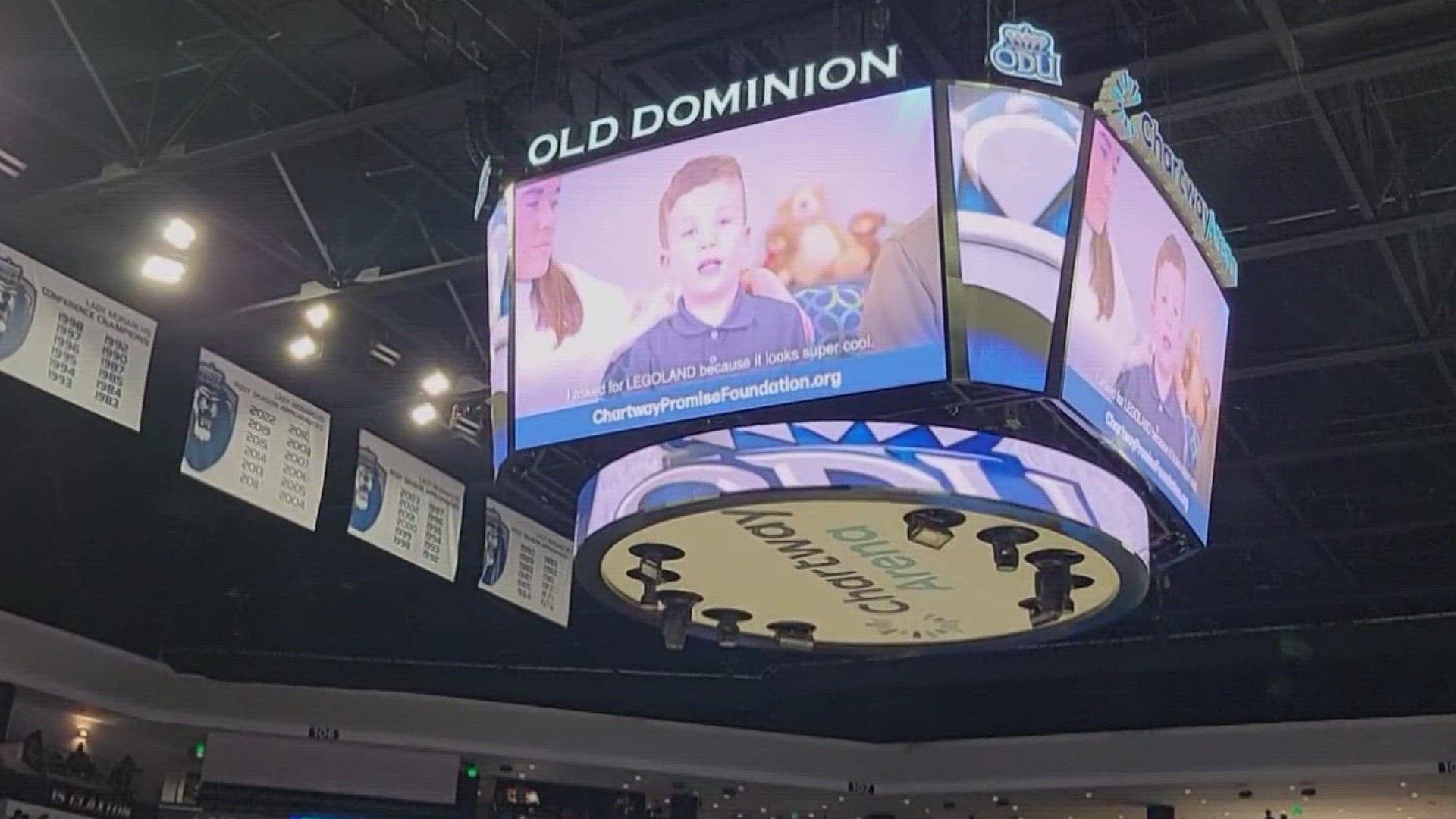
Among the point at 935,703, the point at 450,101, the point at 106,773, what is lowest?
the point at 106,773

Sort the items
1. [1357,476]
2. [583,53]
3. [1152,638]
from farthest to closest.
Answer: [1152,638] → [1357,476] → [583,53]

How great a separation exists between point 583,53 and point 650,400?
2.55 metres

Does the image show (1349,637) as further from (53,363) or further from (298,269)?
(53,363)

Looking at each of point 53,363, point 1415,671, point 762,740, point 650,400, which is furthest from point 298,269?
point 1415,671

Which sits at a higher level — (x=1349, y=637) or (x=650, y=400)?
(x=1349, y=637)

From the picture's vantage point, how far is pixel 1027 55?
216 inches

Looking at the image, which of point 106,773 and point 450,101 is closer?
point 450,101

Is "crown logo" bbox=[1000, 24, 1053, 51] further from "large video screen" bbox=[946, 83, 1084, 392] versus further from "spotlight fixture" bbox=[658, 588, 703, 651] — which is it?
"spotlight fixture" bbox=[658, 588, 703, 651]

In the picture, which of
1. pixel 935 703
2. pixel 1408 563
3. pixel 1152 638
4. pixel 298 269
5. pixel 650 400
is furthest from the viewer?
pixel 935 703

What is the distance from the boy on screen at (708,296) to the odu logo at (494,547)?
19.8 ft

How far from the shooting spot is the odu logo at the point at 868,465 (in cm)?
527

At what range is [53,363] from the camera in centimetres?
848

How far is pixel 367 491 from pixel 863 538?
5.24 metres

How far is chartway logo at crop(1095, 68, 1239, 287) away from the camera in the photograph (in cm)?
559
